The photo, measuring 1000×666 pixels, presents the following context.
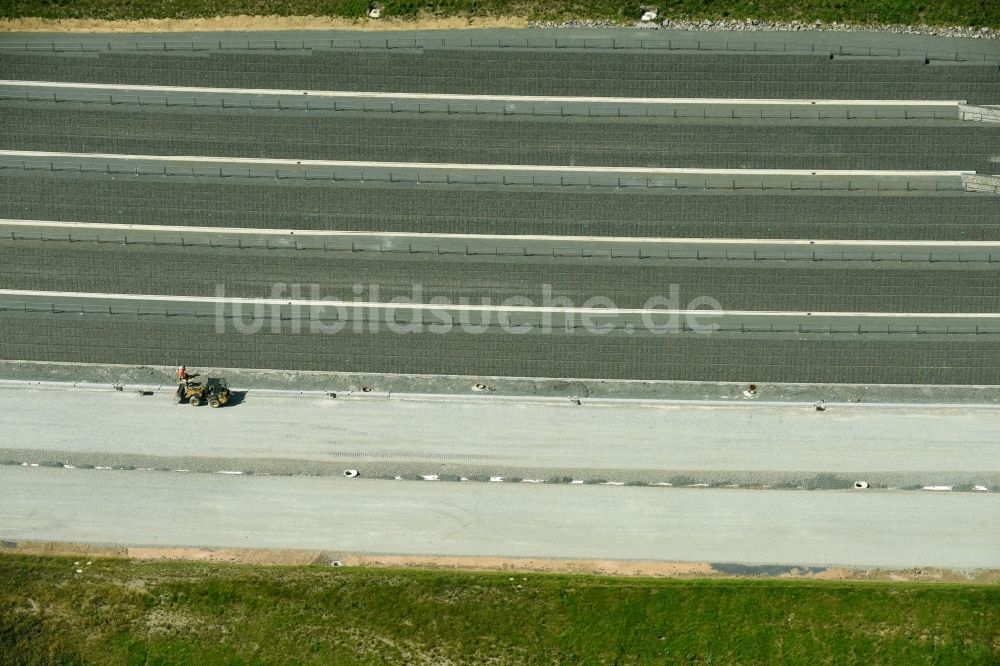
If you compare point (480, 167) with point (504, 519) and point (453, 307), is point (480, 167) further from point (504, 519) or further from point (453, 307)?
point (504, 519)

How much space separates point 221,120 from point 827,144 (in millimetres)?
29033

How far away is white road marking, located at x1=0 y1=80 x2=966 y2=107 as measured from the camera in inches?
1624

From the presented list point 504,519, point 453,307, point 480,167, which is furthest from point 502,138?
point 504,519

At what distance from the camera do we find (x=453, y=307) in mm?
40188

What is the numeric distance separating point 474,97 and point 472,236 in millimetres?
6903

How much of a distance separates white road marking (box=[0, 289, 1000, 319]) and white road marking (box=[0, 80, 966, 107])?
10.1 m

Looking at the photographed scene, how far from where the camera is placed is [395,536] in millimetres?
38094

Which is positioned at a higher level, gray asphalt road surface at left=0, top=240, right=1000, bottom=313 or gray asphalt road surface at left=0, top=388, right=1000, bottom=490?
gray asphalt road surface at left=0, top=240, right=1000, bottom=313

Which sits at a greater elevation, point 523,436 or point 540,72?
point 540,72

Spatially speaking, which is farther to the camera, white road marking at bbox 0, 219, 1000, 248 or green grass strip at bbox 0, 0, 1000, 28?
green grass strip at bbox 0, 0, 1000, 28

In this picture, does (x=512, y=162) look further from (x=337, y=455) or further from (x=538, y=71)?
(x=337, y=455)

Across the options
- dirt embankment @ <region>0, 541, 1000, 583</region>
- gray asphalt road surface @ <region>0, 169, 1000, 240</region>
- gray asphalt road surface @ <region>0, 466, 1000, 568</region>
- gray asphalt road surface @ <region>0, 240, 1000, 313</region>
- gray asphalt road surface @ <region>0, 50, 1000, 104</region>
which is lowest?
dirt embankment @ <region>0, 541, 1000, 583</region>

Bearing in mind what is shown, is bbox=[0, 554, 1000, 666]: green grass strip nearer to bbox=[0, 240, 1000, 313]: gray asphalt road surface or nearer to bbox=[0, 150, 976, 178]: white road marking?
bbox=[0, 240, 1000, 313]: gray asphalt road surface

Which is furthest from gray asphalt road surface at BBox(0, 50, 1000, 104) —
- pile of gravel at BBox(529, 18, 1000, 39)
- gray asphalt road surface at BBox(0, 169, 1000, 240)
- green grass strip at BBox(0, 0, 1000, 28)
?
gray asphalt road surface at BBox(0, 169, 1000, 240)
